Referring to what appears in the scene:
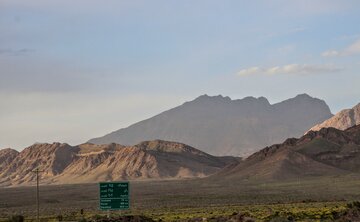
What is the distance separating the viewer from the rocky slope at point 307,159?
16250 cm

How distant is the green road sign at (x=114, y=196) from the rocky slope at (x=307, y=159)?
357ft

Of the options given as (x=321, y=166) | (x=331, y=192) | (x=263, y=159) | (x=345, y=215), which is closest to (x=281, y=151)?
(x=263, y=159)

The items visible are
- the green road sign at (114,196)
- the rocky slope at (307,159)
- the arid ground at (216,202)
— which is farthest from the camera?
the rocky slope at (307,159)

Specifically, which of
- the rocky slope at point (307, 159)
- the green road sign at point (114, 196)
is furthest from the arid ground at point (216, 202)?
the rocky slope at point (307, 159)

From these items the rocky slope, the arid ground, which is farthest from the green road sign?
the rocky slope

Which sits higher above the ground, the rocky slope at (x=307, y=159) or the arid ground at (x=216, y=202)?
the rocky slope at (x=307, y=159)

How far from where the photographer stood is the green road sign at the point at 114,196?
1965 inches

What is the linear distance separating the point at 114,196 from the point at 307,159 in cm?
12760

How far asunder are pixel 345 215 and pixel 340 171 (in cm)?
11631

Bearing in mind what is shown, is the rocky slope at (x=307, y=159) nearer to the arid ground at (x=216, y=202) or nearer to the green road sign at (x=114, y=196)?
the arid ground at (x=216, y=202)

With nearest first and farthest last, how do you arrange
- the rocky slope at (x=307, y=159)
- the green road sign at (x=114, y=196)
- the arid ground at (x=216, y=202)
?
the green road sign at (x=114, y=196) → the arid ground at (x=216, y=202) → the rocky slope at (x=307, y=159)

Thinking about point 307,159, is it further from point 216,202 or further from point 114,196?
point 114,196

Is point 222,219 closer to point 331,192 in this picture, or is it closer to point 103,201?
point 103,201

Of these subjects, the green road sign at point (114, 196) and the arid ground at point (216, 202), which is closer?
the green road sign at point (114, 196)
